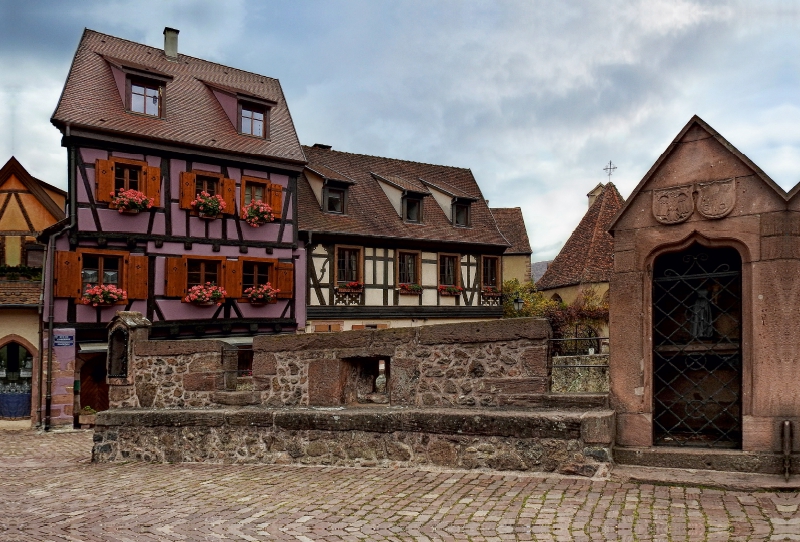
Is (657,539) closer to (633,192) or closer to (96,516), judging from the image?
(633,192)

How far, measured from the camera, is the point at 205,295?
2027 centimetres

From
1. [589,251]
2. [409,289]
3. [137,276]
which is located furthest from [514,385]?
[589,251]

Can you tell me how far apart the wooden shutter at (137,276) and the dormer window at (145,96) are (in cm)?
416

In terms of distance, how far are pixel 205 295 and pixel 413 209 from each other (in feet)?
30.7

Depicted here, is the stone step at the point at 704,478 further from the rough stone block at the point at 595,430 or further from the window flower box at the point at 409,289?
the window flower box at the point at 409,289

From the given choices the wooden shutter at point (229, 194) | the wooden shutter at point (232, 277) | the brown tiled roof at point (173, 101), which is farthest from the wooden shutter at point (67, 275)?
the wooden shutter at point (229, 194)

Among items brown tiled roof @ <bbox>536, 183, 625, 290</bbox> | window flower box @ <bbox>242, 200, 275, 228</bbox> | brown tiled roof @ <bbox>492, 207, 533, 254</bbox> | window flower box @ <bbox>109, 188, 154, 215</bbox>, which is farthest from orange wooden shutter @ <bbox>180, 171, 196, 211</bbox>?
brown tiled roof @ <bbox>492, 207, 533, 254</bbox>

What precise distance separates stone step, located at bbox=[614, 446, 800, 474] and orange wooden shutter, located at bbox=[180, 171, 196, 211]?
16160mm

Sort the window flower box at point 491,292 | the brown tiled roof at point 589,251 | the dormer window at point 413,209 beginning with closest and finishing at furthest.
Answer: the dormer window at point 413,209, the window flower box at point 491,292, the brown tiled roof at point 589,251

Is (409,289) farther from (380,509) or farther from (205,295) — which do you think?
(380,509)

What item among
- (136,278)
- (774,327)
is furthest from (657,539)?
(136,278)

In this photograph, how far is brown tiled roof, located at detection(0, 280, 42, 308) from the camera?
1888 cm

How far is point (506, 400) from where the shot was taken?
7348 mm

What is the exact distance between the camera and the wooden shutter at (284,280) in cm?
2217
